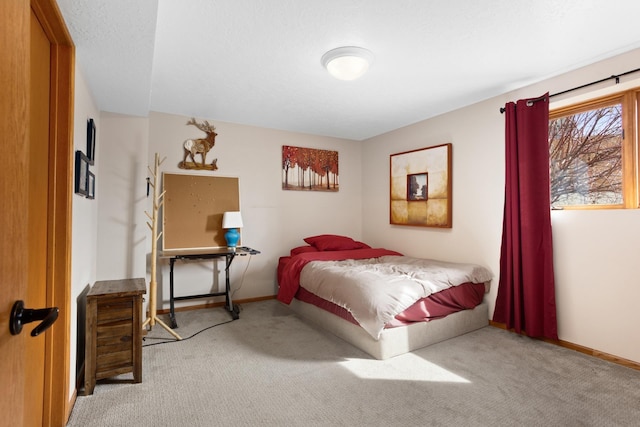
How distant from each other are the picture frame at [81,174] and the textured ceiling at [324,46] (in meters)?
0.66

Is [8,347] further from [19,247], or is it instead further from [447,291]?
[447,291]

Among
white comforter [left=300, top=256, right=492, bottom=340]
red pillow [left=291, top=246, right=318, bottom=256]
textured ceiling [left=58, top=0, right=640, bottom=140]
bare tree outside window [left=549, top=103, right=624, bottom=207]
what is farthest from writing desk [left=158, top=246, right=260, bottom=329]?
bare tree outside window [left=549, top=103, right=624, bottom=207]

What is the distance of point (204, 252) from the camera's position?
385 centimetres

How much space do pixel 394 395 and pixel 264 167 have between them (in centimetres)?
340

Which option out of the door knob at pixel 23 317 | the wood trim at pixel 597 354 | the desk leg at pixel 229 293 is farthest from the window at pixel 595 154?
the door knob at pixel 23 317

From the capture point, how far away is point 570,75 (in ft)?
9.71

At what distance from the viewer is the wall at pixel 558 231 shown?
8.68 feet

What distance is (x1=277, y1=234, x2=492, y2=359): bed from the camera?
2.75 m

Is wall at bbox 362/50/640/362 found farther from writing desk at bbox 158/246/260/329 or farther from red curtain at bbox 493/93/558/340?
writing desk at bbox 158/246/260/329

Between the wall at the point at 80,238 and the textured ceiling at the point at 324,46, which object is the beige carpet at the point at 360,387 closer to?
the wall at the point at 80,238

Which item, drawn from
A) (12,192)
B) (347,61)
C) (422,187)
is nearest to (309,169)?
(422,187)

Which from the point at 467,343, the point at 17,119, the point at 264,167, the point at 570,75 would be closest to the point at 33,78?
the point at 17,119

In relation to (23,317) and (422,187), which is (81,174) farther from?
(422,187)

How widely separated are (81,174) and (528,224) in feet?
12.0
